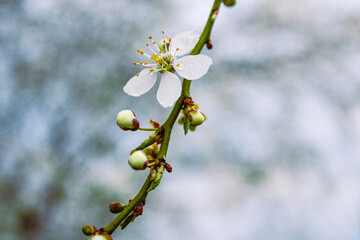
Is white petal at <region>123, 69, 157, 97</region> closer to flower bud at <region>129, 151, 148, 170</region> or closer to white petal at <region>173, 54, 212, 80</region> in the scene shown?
white petal at <region>173, 54, 212, 80</region>

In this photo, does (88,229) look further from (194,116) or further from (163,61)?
(163,61)

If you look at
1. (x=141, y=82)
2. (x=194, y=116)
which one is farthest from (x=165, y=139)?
(x=141, y=82)

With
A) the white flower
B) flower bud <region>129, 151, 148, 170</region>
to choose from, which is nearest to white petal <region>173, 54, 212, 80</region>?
the white flower

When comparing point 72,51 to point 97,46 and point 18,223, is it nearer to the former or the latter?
point 97,46

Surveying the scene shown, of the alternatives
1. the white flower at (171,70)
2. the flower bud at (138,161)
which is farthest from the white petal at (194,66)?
the flower bud at (138,161)

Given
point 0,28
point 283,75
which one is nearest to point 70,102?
point 0,28

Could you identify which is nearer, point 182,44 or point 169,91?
point 169,91
